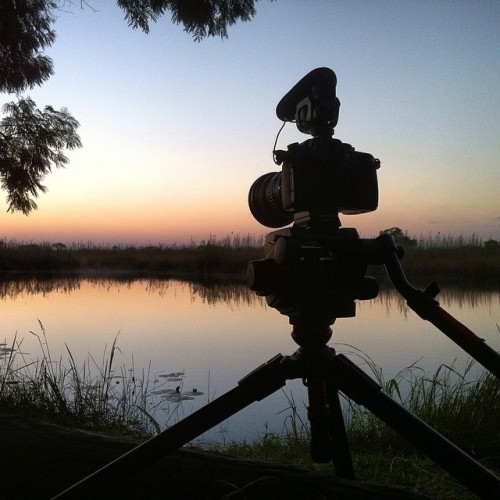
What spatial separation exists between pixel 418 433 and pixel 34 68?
5.45 metres

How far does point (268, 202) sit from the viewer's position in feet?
5.50

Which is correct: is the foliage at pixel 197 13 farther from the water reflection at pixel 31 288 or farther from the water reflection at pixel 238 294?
the water reflection at pixel 31 288

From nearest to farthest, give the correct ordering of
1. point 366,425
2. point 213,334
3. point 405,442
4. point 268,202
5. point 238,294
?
1. point 268,202
2. point 405,442
3. point 366,425
4. point 213,334
5. point 238,294

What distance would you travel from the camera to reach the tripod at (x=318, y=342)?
3.75 ft

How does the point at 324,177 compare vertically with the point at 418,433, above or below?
above

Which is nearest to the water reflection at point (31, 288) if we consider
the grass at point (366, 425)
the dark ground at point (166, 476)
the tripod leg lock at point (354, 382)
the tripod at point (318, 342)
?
the grass at point (366, 425)

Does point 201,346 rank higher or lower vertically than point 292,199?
lower

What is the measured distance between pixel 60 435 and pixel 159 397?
2.85 meters

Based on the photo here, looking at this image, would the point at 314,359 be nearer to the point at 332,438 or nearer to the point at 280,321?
the point at 332,438

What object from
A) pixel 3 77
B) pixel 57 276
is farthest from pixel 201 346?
pixel 57 276

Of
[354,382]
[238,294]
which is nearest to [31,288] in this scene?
[238,294]

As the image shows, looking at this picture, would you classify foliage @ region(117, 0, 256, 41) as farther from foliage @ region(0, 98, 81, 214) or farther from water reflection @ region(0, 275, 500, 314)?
water reflection @ region(0, 275, 500, 314)

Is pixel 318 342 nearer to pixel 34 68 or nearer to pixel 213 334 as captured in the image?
pixel 34 68

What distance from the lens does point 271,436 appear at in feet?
11.2
